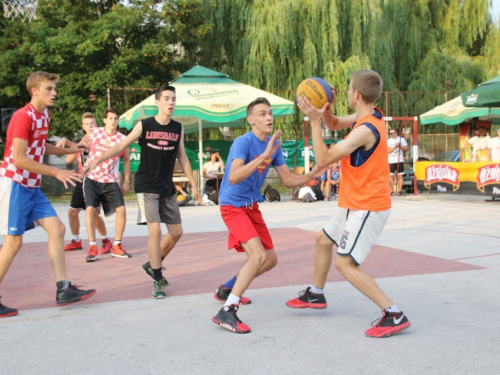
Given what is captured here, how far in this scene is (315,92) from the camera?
4953 millimetres

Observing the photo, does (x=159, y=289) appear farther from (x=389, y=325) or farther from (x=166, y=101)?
(x=389, y=325)

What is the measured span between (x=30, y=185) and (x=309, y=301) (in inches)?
108

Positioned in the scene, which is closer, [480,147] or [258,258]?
[258,258]

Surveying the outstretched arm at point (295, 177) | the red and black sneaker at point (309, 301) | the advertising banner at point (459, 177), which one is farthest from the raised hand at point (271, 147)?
the advertising banner at point (459, 177)

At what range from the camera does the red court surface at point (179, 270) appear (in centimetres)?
632

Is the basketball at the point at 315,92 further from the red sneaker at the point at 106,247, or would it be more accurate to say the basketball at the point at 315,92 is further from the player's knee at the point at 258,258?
the red sneaker at the point at 106,247

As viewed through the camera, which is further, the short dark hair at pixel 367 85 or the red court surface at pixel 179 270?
the red court surface at pixel 179 270

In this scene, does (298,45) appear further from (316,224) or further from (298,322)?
(298,322)

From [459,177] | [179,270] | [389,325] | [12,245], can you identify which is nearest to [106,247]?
[179,270]

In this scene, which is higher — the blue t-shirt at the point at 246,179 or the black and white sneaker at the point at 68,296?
the blue t-shirt at the point at 246,179

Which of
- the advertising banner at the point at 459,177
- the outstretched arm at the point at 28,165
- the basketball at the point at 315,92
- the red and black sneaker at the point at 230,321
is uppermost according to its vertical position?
the basketball at the point at 315,92

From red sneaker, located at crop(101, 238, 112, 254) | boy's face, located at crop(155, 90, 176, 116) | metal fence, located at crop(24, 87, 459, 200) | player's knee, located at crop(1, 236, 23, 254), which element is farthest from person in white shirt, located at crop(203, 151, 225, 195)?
player's knee, located at crop(1, 236, 23, 254)

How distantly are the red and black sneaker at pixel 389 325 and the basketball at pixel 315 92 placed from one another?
1.71 m

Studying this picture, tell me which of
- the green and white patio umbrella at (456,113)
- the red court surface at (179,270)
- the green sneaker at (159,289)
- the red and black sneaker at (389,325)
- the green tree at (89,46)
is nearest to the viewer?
the red and black sneaker at (389,325)
